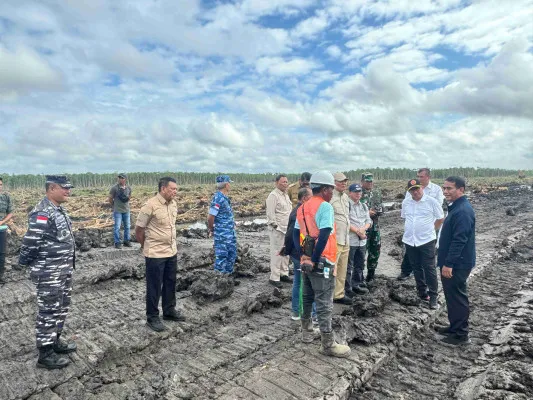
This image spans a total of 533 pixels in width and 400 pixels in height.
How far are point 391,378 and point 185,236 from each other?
9673 millimetres

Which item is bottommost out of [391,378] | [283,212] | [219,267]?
[391,378]

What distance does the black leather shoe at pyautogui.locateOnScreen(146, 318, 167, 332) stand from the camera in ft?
15.4

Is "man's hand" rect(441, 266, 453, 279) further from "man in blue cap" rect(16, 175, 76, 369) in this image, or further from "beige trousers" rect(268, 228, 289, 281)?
"man in blue cap" rect(16, 175, 76, 369)

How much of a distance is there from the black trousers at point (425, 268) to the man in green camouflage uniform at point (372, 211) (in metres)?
0.80

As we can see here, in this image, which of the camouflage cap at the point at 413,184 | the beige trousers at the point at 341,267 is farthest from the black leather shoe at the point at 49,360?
the camouflage cap at the point at 413,184

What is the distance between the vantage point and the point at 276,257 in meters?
6.78

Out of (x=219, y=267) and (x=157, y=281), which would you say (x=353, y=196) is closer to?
(x=219, y=267)

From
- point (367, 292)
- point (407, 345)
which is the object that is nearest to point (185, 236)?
point (367, 292)

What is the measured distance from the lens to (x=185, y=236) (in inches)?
496

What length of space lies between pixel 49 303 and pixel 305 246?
9.20 feet

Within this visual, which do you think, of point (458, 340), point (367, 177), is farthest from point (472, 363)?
point (367, 177)

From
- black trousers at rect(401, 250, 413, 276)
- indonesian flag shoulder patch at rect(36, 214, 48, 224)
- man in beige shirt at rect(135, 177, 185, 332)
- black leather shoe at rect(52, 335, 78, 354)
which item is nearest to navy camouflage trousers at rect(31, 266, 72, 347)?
black leather shoe at rect(52, 335, 78, 354)

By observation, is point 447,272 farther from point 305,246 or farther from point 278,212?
point 278,212

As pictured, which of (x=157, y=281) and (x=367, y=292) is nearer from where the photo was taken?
(x=157, y=281)
